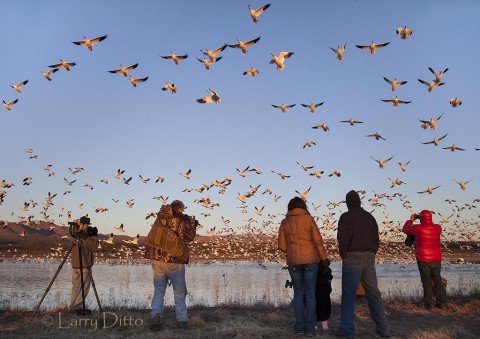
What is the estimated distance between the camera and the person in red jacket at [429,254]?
11.2 meters

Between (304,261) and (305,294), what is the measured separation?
558 mm

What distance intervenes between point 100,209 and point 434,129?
20209 millimetres

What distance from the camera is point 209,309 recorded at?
1152cm

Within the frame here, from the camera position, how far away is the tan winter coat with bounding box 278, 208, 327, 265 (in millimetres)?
7711

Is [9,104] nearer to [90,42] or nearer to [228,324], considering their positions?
[90,42]

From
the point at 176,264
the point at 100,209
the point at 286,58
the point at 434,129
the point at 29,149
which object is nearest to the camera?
the point at 176,264

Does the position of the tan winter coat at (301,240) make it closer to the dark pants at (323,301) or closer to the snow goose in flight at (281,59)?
the dark pants at (323,301)

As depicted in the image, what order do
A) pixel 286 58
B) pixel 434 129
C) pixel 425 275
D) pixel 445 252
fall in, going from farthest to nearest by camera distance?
pixel 445 252 → pixel 434 129 → pixel 286 58 → pixel 425 275

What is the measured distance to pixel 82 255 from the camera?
10.7m

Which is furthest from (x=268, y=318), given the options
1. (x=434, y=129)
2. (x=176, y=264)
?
(x=434, y=129)

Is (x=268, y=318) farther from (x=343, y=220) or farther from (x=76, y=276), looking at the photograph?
(x=76, y=276)

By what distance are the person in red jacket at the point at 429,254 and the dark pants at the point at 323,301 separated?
12.6 feet

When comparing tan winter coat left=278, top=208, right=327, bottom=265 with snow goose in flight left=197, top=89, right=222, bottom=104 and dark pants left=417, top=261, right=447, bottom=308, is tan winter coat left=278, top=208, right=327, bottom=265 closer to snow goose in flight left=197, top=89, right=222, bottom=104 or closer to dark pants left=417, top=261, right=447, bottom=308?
dark pants left=417, top=261, right=447, bottom=308

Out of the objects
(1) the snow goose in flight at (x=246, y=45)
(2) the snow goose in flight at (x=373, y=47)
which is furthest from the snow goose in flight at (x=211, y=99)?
(2) the snow goose in flight at (x=373, y=47)
